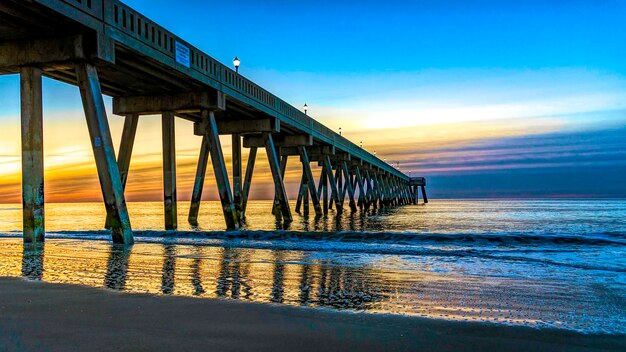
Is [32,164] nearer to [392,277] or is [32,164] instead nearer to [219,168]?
[219,168]

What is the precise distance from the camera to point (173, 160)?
2208cm

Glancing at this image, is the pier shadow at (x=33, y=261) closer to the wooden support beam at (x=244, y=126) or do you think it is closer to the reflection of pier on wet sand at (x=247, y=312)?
the reflection of pier on wet sand at (x=247, y=312)

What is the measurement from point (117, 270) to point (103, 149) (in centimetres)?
654

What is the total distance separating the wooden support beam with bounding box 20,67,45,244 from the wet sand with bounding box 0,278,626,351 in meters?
9.46

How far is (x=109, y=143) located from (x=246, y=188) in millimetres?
23598

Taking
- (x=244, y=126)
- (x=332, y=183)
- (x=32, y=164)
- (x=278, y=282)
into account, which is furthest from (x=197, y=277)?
(x=332, y=183)

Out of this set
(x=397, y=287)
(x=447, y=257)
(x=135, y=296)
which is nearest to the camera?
(x=135, y=296)

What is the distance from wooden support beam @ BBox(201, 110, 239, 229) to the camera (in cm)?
2116

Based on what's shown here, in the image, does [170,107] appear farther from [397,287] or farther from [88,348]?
[88,348]

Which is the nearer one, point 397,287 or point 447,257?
point 397,287

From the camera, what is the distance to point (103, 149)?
42.4 feet

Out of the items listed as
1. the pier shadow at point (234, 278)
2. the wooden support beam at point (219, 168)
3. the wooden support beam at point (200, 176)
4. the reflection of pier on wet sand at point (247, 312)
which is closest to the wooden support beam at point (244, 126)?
the wooden support beam at point (200, 176)

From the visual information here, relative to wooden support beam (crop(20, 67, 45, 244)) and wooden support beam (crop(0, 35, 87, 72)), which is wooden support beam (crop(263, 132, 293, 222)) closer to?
wooden support beam (crop(0, 35, 87, 72))

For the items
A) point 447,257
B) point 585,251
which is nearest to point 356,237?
point 447,257
